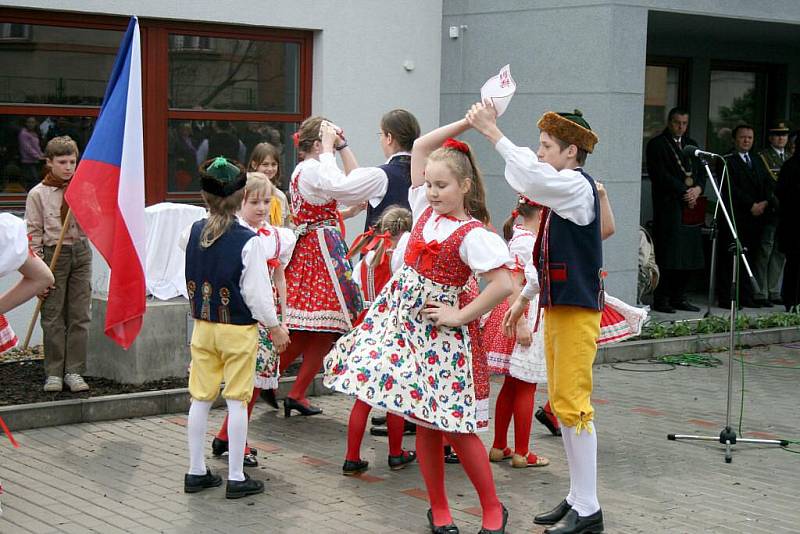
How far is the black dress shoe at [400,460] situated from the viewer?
671cm

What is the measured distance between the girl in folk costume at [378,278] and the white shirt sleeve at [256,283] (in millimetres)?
863

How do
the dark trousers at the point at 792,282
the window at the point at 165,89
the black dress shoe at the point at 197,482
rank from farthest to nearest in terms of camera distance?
the dark trousers at the point at 792,282 → the window at the point at 165,89 → the black dress shoe at the point at 197,482

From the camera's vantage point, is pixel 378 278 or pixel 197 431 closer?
pixel 197 431

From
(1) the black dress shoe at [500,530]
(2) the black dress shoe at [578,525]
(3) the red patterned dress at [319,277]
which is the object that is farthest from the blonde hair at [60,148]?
(2) the black dress shoe at [578,525]

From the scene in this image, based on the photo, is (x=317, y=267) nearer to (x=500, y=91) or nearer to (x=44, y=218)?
(x=44, y=218)

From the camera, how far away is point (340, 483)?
6.43 meters

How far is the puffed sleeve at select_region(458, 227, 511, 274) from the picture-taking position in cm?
529

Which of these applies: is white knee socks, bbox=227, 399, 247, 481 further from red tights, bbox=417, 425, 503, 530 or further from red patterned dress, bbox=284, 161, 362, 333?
red patterned dress, bbox=284, 161, 362, 333

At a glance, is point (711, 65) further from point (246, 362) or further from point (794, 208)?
point (246, 362)

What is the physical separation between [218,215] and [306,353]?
203 cm

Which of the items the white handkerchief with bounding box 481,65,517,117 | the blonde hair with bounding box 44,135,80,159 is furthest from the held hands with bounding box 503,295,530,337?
the blonde hair with bounding box 44,135,80,159

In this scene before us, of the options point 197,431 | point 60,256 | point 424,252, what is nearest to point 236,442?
point 197,431

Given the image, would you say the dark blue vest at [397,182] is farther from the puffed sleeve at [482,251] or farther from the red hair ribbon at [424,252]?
the puffed sleeve at [482,251]

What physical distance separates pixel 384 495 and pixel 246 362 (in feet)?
3.36
